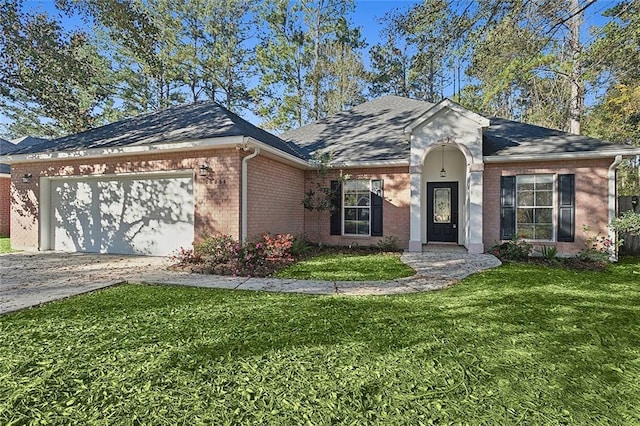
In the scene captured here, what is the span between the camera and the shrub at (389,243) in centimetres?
1005

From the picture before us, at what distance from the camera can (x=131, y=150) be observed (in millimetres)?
8414

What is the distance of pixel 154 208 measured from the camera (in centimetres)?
899

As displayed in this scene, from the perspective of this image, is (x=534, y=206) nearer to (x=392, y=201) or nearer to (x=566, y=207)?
(x=566, y=207)

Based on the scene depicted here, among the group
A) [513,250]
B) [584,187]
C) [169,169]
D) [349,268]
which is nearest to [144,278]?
[169,169]

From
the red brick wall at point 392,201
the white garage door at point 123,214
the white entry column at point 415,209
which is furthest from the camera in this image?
the red brick wall at point 392,201

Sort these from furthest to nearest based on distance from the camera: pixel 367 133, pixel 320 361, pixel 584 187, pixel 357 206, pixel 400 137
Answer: pixel 367 133 → pixel 400 137 → pixel 357 206 → pixel 584 187 → pixel 320 361

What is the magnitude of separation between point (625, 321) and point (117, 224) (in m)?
11.4

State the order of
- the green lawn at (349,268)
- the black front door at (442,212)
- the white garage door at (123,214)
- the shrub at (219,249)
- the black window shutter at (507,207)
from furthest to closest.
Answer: the black front door at (442,212), the black window shutter at (507,207), the white garage door at (123,214), the shrub at (219,249), the green lawn at (349,268)

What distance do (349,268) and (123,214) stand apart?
22.8 ft

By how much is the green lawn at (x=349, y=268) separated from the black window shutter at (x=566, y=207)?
4.81 meters

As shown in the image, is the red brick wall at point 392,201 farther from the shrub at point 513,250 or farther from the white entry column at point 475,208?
the shrub at point 513,250

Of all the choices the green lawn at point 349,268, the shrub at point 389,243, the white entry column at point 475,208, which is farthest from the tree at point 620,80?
the shrub at point 389,243

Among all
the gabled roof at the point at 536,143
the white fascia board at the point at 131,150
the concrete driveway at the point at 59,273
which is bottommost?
the concrete driveway at the point at 59,273

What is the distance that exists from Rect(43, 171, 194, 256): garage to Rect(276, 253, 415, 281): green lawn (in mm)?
3447
